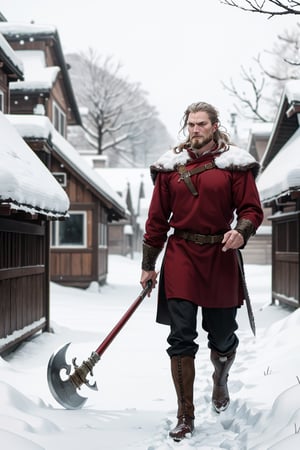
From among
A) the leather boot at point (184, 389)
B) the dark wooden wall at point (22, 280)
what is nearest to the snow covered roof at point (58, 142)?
the dark wooden wall at point (22, 280)

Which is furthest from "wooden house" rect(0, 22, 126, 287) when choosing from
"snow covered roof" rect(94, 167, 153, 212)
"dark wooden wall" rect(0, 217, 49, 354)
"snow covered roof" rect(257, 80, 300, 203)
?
"snow covered roof" rect(94, 167, 153, 212)

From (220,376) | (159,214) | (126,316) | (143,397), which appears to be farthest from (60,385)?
(159,214)

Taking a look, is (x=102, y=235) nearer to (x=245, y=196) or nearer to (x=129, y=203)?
(x=245, y=196)

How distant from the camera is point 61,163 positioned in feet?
55.3

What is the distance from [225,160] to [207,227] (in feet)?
1.48

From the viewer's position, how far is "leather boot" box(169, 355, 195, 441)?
3.82 m

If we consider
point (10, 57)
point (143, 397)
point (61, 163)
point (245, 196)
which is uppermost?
point (10, 57)

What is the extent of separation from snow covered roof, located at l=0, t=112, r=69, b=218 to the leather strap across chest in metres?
2.07

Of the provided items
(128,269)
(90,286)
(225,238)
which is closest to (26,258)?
(225,238)

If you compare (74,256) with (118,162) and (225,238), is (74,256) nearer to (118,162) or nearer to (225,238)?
(225,238)

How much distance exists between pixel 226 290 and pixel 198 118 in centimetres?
112

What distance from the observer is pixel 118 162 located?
62.4 m

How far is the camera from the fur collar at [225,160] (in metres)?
4.07

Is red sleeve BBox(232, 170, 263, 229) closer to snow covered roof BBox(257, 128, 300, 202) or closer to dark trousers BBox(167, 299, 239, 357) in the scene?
dark trousers BBox(167, 299, 239, 357)
